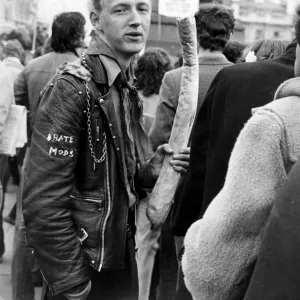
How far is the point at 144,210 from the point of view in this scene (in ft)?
16.7

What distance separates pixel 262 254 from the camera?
4.71 feet

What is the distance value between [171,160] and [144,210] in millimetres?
2076

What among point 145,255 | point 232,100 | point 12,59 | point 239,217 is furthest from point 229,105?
point 12,59

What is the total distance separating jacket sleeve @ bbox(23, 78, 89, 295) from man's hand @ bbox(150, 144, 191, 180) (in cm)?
51

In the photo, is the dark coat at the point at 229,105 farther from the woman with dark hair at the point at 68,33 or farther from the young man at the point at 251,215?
the woman with dark hair at the point at 68,33

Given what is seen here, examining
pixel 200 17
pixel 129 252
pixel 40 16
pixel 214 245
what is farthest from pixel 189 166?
pixel 40 16

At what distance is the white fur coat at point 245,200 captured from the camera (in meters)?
1.54

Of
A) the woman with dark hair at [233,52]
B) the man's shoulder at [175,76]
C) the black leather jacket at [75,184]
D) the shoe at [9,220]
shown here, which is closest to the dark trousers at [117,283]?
the black leather jacket at [75,184]

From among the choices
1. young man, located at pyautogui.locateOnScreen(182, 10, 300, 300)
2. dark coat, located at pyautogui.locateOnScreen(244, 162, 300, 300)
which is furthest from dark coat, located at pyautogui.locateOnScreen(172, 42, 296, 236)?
dark coat, located at pyautogui.locateOnScreen(244, 162, 300, 300)

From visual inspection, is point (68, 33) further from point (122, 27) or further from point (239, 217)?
point (239, 217)

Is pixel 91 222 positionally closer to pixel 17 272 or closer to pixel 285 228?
pixel 285 228

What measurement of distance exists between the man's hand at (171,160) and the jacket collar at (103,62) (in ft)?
1.39

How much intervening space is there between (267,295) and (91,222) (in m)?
1.37

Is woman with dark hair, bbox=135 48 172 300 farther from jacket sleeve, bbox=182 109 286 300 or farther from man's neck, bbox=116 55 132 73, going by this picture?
jacket sleeve, bbox=182 109 286 300
